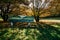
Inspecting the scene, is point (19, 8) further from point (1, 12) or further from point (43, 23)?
point (43, 23)

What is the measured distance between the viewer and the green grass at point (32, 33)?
4855 millimetres

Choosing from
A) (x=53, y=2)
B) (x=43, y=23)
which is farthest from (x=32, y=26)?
(x=53, y=2)

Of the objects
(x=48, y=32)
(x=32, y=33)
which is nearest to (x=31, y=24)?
(x=32, y=33)

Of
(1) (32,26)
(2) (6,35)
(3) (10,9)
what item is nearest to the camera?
(2) (6,35)

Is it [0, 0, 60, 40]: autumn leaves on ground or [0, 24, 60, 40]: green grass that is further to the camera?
[0, 0, 60, 40]: autumn leaves on ground

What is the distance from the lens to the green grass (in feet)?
15.9

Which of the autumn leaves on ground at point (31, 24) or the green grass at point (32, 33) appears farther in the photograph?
the autumn leaves on ground at point (31, 24)

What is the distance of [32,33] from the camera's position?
17.4 ft

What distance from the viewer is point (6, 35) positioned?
5.05 meters

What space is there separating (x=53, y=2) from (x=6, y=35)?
9.60 feet

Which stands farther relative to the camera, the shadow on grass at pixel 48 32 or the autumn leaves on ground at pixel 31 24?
the autumn leaves on ground at pixel 31 24

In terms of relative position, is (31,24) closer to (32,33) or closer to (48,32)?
(32,33)

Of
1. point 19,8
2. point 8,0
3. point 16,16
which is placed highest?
point 8,0

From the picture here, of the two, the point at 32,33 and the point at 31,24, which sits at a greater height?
the point at 31,24
